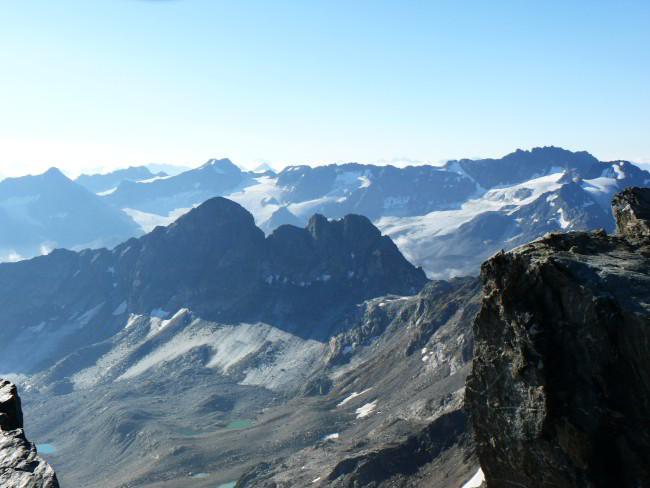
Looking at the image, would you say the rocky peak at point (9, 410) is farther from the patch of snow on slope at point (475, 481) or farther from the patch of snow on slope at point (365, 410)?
the patch of snow on slope at point (365, 410)

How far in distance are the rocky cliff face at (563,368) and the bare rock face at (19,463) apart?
14896 millimetres

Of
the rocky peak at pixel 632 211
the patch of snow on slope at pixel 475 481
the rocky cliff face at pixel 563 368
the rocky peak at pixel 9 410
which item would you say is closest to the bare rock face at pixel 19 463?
the rocky peak at pixel 9 410

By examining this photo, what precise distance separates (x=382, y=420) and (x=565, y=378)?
126 meters

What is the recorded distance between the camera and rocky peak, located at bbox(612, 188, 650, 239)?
111ft

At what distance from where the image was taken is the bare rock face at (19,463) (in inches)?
728

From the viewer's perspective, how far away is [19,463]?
19.6 meters

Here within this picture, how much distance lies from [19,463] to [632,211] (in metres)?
31.0

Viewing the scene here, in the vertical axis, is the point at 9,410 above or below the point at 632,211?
below

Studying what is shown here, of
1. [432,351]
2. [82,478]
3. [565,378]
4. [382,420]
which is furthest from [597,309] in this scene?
[82,478]

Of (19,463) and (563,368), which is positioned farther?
(563,368)

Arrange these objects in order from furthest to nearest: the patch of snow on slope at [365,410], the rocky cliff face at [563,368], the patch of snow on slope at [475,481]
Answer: the patch of snow on slope at [365,410]
the patch of snow on slope at [475,481]
the rocky cliff face at [563,368]

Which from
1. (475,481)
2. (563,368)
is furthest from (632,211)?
(475,481)

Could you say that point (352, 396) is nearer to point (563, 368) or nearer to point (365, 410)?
point (365, 410)

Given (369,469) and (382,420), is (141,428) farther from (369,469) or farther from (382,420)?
(369,469)
